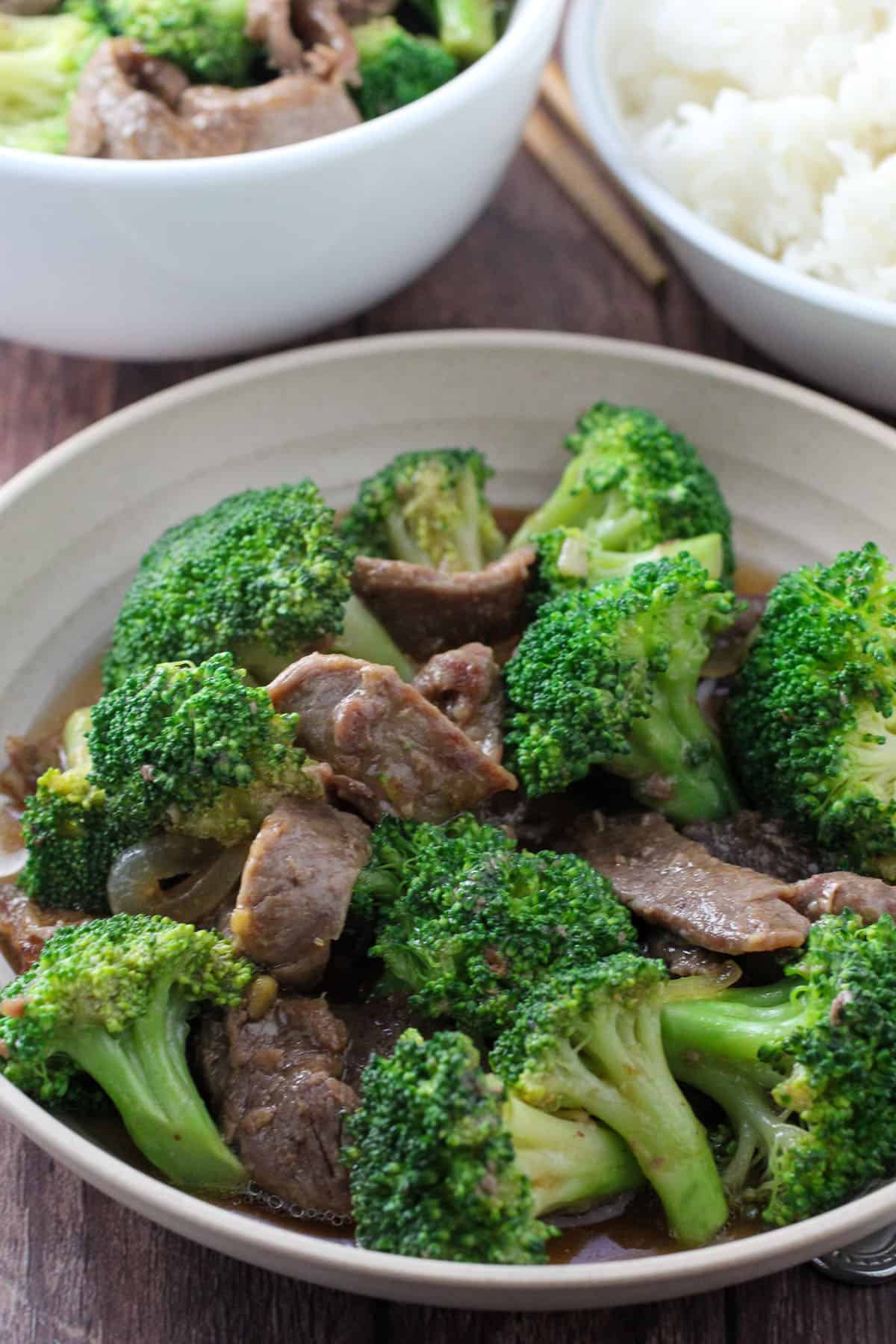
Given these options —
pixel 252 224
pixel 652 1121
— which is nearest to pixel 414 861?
pixel 652 1121

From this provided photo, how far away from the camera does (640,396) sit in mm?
3320

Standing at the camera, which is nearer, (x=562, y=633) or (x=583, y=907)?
(x=583, y=907)

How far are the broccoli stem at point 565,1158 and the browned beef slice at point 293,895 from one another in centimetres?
44

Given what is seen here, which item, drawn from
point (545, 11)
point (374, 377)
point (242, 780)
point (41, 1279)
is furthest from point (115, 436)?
point (41, 1279)

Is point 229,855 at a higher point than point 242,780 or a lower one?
lower

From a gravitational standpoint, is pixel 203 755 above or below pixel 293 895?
above

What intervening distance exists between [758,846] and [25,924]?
144 cm

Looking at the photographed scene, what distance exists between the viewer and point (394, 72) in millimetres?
3432

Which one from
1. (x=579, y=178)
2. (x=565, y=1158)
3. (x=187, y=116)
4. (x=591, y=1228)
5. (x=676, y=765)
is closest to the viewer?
(x=565, y=1158)

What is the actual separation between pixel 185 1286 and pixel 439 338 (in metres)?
2.19

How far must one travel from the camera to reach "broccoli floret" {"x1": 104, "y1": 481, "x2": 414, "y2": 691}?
2.61m

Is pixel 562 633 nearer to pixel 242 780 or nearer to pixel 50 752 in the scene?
pixel 242 780

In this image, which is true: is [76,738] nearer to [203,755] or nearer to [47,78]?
[203,755]

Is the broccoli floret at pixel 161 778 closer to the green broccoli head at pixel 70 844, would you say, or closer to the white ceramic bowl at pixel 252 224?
the green broccoli head at pixel 70 844
